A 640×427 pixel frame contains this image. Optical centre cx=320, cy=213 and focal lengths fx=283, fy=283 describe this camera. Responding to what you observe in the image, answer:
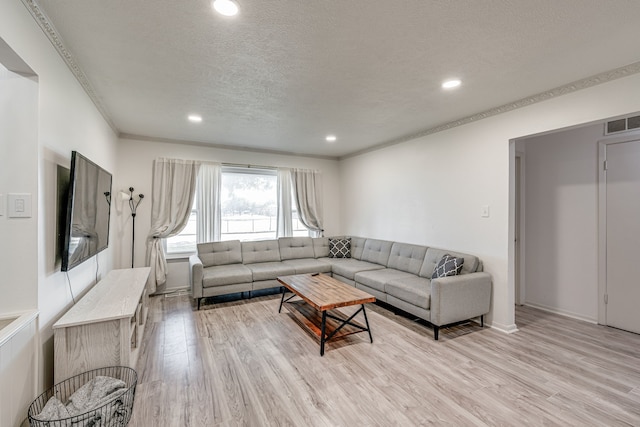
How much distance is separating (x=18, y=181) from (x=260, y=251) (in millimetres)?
3460

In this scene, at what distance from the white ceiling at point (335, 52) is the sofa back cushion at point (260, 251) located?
2.31 metres

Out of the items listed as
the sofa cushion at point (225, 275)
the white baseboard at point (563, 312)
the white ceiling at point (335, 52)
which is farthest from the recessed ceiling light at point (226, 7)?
the white baseboard at point (563, 312)

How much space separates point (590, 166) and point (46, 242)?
5244 mm

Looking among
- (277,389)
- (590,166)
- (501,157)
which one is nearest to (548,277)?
(590,166)

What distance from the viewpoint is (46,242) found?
5.84 feet

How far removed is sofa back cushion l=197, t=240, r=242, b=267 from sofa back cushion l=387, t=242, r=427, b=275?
8.13ft

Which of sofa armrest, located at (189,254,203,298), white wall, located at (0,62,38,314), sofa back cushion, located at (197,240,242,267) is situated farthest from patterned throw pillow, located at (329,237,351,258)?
white wall, located at (0,62,38,314)

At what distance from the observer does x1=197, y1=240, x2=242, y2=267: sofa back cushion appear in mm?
4430

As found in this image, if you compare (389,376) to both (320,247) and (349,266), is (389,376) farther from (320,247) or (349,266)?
(320,247)

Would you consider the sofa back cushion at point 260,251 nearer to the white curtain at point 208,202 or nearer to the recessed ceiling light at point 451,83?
the white curtain at point 208,202

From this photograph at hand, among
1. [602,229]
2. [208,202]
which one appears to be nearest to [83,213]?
[208,202]

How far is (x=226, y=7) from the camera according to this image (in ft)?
5.15

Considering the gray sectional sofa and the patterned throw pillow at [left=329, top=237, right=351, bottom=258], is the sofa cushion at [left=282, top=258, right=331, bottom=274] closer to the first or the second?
the gray sectional sofa

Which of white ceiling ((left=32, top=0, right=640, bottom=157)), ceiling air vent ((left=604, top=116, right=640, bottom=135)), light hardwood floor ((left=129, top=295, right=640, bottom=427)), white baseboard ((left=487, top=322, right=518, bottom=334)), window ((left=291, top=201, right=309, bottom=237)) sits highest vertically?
white ceiling ((left=32, top=0, right=640, bottom=157))
